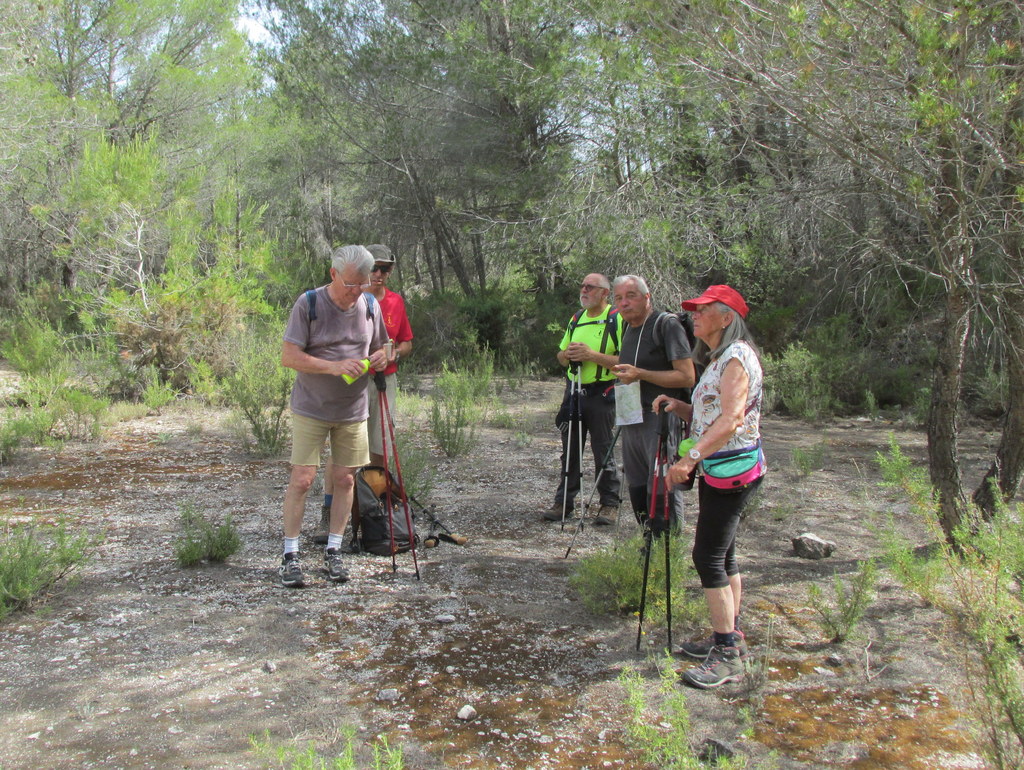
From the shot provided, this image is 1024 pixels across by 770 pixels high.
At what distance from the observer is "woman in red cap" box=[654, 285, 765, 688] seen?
3.24 m

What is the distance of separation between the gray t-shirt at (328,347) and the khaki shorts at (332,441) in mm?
54

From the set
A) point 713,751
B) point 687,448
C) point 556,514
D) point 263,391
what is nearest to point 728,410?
point 687,448

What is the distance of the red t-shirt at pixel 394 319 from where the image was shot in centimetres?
526

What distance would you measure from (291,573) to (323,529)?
38.7 inches

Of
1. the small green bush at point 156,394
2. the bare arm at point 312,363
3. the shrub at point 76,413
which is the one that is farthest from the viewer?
the small green bush at point 156,394

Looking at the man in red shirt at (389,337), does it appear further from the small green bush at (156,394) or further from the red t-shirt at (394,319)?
the small green bush at (156,394)

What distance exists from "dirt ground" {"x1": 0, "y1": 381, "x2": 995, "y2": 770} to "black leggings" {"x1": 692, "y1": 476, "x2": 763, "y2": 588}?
479mm

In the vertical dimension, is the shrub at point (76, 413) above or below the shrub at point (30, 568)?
above

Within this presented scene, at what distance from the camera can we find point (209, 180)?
18.8 meters

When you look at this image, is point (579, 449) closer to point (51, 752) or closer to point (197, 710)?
point (197, 710)

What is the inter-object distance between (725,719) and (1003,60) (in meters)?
3.63

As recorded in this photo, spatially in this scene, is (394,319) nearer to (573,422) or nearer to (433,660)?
(573,422)

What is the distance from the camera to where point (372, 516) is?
5.05 m

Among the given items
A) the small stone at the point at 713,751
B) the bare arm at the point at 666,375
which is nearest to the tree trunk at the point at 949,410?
the bare arm at the point at 666,375
